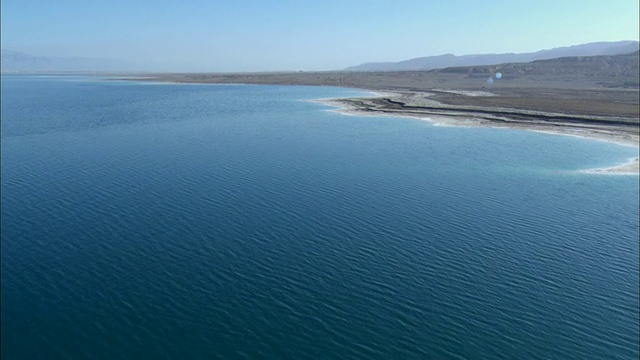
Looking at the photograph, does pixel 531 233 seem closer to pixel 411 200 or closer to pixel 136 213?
pixel 411 200

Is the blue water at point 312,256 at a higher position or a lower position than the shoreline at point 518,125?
lower

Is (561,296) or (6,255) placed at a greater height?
(6,255)

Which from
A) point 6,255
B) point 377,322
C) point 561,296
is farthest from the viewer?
point 6,255

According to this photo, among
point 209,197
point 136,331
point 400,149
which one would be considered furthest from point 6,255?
point 400,149

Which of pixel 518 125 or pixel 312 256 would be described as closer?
pixel 312 256

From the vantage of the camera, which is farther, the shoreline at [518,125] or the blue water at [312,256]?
the shoreline at [518,125]

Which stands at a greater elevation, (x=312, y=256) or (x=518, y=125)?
(x=518, y=125)

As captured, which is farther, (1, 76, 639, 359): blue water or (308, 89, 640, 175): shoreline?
(308, 89, 640, 175): shoreline

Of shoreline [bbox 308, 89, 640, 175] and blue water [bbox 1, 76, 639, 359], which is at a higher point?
shoreline [bbox 308, 89, 640, 175]
